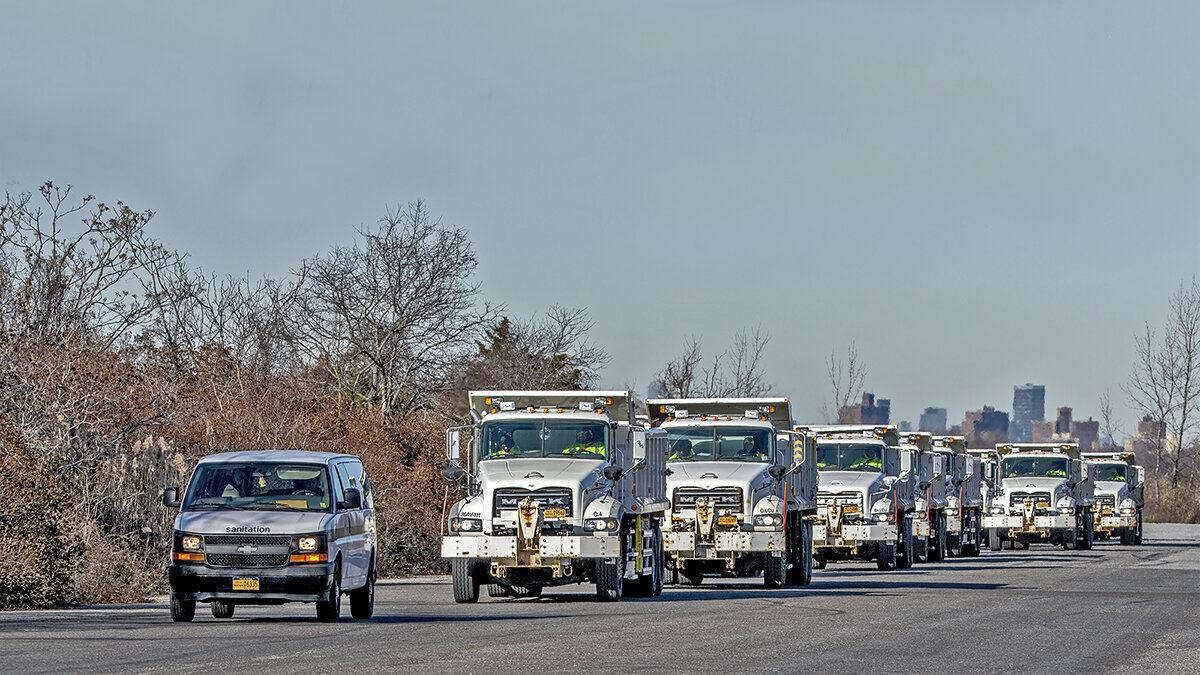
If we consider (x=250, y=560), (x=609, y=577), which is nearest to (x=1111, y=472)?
(x=609, y=577)

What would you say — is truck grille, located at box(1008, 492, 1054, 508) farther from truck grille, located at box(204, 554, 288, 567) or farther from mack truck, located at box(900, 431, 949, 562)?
truck grille, located at box(204, 554, 288, 567)

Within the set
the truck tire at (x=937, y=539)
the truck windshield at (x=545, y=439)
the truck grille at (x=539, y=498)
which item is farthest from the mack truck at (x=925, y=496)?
the truck grille at (x=539, y=498)

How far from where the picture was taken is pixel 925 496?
142ft

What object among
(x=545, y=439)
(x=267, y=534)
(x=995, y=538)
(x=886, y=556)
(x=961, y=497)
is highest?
(x=545, y=439)

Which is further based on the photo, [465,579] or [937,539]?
[937,539]

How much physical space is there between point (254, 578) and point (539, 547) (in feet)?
17.9

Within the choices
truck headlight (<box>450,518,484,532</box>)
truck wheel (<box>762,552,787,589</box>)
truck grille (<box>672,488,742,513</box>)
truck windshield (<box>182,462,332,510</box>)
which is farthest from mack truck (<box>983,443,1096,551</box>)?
truck windshield (<box>182,462,332,510</box>)

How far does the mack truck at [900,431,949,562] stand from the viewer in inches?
1638

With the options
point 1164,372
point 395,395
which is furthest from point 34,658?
point 1164,372

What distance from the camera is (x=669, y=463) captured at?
29984 mm

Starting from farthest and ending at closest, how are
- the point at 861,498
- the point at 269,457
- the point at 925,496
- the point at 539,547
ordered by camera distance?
the point at 925,496 < the point at 861,498 < the point at 539,547 < the point at 269,457

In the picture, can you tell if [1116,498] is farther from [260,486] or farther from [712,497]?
[260,486]

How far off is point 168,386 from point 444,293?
16.8 meters

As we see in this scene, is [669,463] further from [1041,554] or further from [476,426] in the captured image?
[1041,554]
